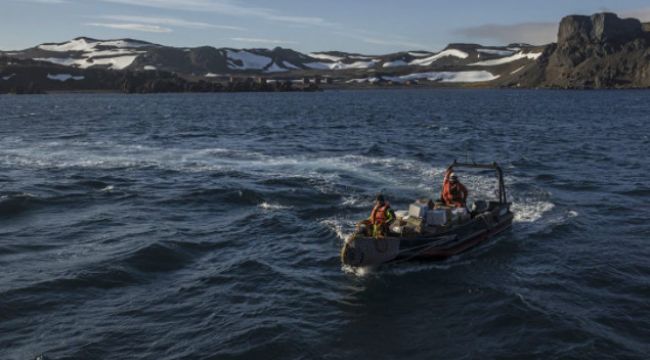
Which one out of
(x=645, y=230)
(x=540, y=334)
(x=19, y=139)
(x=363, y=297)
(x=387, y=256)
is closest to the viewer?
(x=540, y=334)

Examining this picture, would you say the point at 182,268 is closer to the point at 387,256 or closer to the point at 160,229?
the point at 160,229

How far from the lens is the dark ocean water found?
15984 mm

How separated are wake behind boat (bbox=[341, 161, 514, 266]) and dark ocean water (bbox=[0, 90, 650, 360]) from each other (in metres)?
0.54

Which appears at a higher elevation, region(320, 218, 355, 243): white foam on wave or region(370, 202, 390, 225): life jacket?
region(370, 202, 390, 225): life jacket

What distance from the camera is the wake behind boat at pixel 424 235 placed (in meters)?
20.7

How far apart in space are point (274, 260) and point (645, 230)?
51.3 ft

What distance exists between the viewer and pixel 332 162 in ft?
145

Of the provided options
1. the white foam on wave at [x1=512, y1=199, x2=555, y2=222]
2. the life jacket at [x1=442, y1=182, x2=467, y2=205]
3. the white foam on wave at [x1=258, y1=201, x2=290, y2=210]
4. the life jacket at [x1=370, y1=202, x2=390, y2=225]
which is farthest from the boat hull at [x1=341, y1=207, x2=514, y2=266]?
the white foam on wave at [x1=258, y1=201, x2=290, y2=210]

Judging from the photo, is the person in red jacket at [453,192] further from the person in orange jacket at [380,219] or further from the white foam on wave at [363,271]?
the white foam on wave at [363,271]

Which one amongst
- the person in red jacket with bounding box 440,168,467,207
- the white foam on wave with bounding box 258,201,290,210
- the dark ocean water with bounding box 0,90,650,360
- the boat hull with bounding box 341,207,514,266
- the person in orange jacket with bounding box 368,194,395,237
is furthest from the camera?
the white foam on wave with bounding box 258,201,290,210

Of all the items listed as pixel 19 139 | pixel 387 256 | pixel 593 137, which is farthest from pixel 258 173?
pixel 593 137

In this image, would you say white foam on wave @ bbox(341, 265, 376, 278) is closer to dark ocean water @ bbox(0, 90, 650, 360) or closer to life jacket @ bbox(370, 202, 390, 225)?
dark ocean water @ bbox(0, 90, 650, 360)

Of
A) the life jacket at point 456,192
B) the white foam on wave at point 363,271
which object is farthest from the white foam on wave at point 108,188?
the life jacket at point 456,192

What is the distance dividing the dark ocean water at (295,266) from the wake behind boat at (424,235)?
1.76 ft
